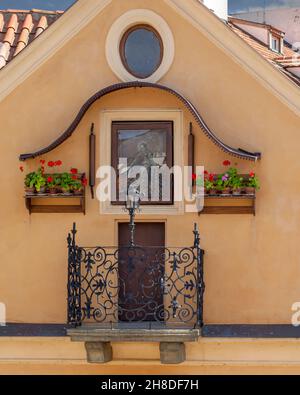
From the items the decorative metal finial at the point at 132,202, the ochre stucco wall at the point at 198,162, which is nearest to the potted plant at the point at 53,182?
the ochre stucco wall at the point at 198,162

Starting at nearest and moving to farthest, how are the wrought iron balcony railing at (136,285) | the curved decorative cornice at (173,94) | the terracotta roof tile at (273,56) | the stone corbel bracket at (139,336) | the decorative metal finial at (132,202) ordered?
1. the stone corbel bracket at (139,336)
2. the wrought iron balcony railing at (136,285)
3. the decorative metal finial at (132,202)
4. the curved decorative cornice at (173,94)
5. the terracotta roof tile at (273,56)

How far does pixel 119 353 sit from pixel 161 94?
332 cm

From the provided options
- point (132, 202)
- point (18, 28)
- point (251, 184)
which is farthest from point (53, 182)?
point (18, 28)

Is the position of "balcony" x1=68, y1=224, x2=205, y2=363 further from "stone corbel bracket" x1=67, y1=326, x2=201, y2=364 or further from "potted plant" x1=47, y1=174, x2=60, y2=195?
"potted plant" x1=47, y1=174, x2=60, y2=195

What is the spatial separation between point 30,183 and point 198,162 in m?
2.15

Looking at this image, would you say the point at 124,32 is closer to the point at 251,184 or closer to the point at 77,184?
the point at 77,184

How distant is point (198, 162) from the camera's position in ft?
44.6

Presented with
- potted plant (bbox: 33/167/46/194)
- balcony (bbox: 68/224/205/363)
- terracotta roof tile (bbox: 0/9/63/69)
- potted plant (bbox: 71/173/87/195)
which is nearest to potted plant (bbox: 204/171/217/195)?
balcony (bbox: 68/224/205/363)

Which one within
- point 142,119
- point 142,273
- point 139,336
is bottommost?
point 139,336

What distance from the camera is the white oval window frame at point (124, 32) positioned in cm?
1362

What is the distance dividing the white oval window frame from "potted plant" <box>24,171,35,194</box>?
5.55 ft

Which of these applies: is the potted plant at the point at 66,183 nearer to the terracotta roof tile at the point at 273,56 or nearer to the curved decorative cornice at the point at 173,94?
the curved decorative cornice at the point at 173,94

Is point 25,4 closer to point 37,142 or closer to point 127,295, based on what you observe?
point 37,142
